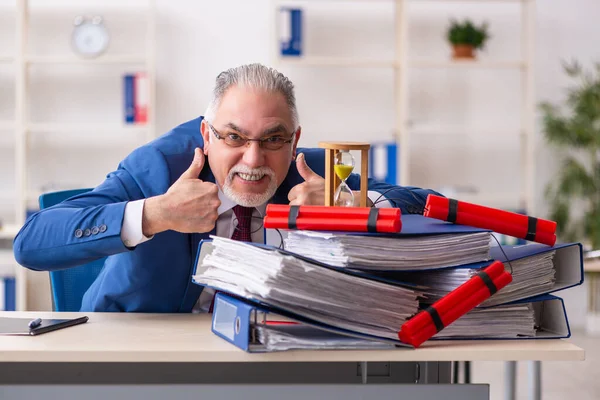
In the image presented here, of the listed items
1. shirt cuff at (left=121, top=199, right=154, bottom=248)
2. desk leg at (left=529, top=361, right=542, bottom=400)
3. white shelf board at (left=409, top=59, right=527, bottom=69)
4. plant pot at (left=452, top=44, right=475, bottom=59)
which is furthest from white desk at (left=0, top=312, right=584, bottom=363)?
plant pot at (left=452, top=44, right=475, bottom=59)

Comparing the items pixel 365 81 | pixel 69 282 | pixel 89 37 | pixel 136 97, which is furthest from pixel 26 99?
pixel 69 282

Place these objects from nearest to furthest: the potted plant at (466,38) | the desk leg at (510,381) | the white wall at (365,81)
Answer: the desk leg at (510,381) < the potted plant at (466,38) < the white wall at (365,81)

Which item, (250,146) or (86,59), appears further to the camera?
(86,59)

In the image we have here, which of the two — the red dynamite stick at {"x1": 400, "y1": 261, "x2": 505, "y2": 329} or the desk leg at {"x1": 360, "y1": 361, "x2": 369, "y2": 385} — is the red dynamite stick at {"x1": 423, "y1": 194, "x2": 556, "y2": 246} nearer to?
the red dynamite stick at {"x1": 400, "y1": 261, "x2": 505, "y2": 329}

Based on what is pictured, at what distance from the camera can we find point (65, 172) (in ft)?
17.3

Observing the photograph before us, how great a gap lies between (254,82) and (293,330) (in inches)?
30.2

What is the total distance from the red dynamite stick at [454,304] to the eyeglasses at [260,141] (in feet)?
2.24

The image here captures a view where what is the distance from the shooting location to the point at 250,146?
70.9 inches

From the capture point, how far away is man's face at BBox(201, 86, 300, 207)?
180cm

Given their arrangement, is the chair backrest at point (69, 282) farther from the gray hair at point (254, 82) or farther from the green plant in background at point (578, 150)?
the green plant in background at point (578, 150)

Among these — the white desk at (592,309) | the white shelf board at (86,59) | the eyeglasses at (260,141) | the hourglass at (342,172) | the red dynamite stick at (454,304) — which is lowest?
the white desk at (592,309)

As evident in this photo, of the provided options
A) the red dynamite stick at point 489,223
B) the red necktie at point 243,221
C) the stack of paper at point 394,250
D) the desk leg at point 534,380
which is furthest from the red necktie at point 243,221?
the desk leg at point 534,380

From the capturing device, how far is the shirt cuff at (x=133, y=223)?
156 centimetres

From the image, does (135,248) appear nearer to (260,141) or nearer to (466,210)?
(260,141)
